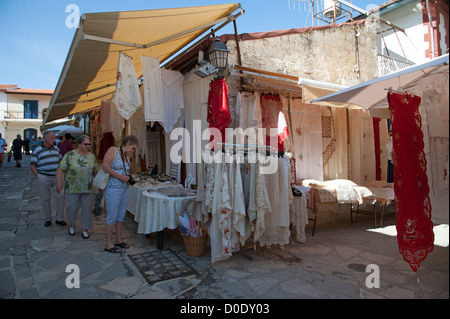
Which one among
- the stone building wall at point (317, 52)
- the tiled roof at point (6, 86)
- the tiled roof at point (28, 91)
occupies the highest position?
the tiled roof at point (6, 86)

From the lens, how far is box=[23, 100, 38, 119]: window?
29330 millimetres

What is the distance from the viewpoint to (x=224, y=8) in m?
3.74

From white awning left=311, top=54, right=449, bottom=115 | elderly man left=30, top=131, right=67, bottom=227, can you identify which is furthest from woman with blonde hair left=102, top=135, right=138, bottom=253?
white awning left=311, top=54, right=449, bottom=115

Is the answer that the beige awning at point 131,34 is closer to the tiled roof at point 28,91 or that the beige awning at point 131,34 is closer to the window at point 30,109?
the window at point 30,109

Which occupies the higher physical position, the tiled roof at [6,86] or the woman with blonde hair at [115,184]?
the tiled roof at [6,86]

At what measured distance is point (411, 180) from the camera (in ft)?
10.0

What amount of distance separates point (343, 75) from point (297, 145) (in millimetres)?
2510

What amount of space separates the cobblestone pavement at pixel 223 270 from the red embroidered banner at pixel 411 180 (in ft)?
0.85

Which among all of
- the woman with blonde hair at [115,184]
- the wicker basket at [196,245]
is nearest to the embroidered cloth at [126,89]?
the woman with blonde hair at [115,184]

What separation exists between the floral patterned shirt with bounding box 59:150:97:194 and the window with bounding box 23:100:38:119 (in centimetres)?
3101

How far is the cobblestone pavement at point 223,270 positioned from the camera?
2820mm

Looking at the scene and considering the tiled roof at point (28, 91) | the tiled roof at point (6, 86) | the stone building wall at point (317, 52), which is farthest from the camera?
the tiled roof at point (28, 91)

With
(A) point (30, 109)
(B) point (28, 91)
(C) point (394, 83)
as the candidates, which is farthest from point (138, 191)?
(B) point (28, 91)

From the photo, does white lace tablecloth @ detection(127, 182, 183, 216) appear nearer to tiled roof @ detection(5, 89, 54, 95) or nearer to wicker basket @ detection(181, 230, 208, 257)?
wicker basket @ detection(181, 230, 208, 257)
